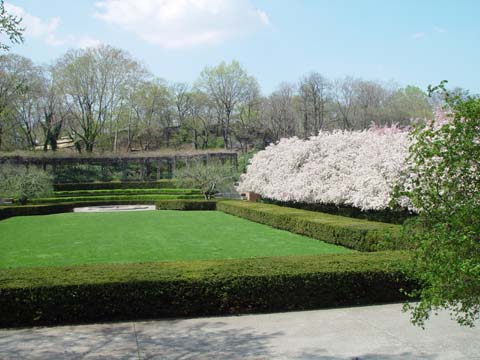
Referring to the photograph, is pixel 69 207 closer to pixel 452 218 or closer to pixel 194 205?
pixel 194 205

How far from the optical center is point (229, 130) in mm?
59906

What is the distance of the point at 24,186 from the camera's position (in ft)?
86.7

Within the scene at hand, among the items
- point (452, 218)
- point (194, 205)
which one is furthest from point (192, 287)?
point (194, 205)

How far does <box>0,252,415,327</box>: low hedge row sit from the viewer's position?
581 centimetres

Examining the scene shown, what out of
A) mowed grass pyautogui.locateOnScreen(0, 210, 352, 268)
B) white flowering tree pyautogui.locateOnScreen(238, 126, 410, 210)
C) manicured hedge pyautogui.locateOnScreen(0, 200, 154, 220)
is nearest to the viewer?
mowed grass pyautogui.locateOnScreen(0, 210, 352, 268)

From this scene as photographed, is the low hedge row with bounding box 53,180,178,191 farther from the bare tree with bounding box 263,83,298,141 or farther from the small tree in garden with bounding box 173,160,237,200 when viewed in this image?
the bare tree with bounding box 263,83,298,141

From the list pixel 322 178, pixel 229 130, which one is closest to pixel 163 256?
pixel 322 178

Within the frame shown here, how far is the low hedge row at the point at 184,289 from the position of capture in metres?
5.81

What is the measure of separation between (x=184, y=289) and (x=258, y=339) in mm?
1412

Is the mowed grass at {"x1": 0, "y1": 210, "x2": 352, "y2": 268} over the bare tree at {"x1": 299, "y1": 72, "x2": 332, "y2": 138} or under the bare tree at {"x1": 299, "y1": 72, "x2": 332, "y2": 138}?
under

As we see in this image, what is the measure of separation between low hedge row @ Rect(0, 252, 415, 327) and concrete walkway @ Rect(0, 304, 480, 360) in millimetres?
232

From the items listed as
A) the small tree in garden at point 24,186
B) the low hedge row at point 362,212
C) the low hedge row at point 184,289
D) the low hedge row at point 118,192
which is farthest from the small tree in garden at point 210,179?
the low hedge row at point 184,289

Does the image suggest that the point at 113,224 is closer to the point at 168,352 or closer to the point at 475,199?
the point at 168,352

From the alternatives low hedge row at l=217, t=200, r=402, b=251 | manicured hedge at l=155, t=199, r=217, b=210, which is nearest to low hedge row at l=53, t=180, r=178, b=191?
manicured hedge at l=155, t=199, r=217, b=210
